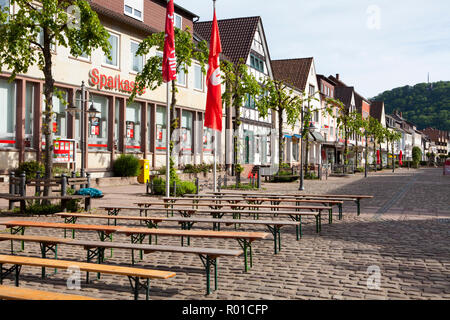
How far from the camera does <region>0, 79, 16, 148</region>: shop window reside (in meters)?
Result: 19.6

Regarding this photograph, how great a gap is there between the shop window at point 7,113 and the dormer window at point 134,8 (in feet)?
29.4

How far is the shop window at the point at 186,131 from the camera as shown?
3183cm

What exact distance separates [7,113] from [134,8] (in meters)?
10.4

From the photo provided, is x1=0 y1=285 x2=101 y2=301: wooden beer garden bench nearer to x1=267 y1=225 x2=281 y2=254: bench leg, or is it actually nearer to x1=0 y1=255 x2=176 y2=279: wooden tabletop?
x1=0 y1=255 x2=176 y2=279: wooden tabletop

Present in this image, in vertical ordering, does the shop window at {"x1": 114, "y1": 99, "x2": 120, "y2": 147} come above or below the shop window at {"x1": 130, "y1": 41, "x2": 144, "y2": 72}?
below

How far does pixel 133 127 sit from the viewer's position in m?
27.5

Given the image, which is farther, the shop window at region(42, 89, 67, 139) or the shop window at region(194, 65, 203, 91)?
the shop window at region(194, 65, 203, 91)

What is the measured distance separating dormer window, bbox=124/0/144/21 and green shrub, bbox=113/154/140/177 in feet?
26.1

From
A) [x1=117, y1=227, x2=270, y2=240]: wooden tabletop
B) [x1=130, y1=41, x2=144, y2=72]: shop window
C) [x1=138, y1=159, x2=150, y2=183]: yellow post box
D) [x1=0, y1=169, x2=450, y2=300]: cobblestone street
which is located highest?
[x1=130, y1=41, x2=144, y2=72]: shop window

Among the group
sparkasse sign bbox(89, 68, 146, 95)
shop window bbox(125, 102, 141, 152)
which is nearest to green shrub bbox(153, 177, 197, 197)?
sparkasse sign bbox(89, 68, 146, 95)

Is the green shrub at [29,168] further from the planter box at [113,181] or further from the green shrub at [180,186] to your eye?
the green shrub at [180,186]
